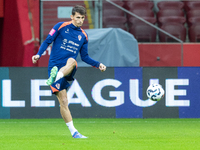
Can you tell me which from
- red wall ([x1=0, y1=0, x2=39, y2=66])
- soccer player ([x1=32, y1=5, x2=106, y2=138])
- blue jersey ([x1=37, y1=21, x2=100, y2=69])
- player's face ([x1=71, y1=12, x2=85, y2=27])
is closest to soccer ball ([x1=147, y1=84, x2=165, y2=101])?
soccer player ([x1=32, y1=5, x2=106, y2=138])

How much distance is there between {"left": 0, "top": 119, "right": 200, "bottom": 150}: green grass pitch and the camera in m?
5.17

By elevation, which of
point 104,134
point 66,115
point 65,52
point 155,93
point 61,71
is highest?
point 65,52

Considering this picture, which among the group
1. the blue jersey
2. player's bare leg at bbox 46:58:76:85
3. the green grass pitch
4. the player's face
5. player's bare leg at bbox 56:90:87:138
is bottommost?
the green grass pitch

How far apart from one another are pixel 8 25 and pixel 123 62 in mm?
4951

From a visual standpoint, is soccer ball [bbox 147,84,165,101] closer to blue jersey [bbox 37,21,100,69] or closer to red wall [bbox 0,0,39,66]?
blue jersey [bbox 37,21,100,69]

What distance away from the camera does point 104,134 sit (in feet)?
22.2

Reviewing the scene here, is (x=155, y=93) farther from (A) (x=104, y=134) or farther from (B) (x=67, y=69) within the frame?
(B) (x=67, y=69)

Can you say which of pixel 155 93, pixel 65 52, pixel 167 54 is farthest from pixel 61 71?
pixel 167 54

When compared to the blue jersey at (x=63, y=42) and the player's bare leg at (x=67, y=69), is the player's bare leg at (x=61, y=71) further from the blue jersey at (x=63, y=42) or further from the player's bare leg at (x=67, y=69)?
the blue jersey at (x=63, y=42)

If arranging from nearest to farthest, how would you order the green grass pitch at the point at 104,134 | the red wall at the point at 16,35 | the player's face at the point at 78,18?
the green grass pitch at the point at 104,134, the player's face at the point at 78,18, the red wall at the point at 16,35

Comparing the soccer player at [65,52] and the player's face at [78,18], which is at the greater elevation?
the player's face at [78,18]

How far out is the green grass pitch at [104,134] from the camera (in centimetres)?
517

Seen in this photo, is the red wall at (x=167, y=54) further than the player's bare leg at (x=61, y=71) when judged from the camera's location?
Yes

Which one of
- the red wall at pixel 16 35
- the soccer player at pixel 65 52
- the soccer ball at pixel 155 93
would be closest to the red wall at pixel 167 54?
the red wall at pixel 16 35
